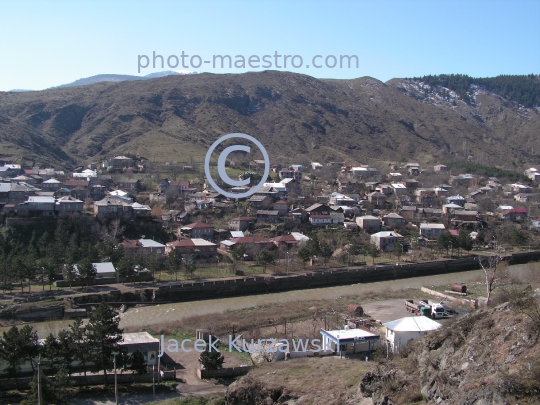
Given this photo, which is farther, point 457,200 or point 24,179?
point 457,200

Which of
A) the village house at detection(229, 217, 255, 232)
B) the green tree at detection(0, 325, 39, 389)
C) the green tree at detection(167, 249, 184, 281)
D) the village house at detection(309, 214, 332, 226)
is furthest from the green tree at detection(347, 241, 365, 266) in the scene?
the green tree at detection(0, 325, 39, 389)

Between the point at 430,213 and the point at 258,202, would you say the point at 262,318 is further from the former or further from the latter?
the point at 430,213

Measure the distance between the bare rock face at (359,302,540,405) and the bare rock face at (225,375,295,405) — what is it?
1566mm

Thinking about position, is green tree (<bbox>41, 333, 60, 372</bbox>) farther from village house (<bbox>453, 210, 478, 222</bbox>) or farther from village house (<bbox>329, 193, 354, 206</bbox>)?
village house (<bbox>453, 210, 478, 222</bbox>)

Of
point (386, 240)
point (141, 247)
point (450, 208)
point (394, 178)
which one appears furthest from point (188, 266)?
point (394, 178)

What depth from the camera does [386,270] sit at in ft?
81.7

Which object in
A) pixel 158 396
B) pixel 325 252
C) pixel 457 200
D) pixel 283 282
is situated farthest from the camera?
pixel 457 200

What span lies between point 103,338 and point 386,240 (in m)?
19.7

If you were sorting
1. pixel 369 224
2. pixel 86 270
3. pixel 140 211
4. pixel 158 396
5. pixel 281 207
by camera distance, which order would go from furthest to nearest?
pixel 281 207, pixel 369 224, pixel 140 211, pixel 86 270, pixel 158 396

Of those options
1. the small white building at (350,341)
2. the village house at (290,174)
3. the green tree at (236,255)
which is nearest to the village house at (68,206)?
the green tree at (236,255)

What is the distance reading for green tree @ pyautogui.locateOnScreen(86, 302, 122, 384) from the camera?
11516 mm

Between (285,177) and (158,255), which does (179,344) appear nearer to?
(158,255)

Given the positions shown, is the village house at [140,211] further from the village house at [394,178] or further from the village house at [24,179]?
the village house at [394,178]

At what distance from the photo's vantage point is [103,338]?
1169 centimetres
